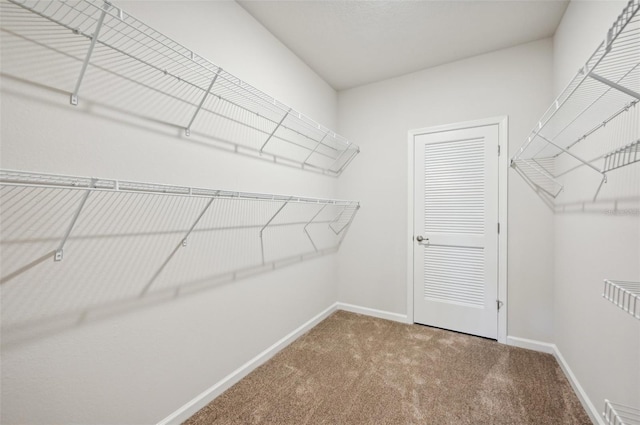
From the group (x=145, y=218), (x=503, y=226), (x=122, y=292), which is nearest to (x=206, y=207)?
(x=145, y=218)

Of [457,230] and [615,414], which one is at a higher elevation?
[457,230]

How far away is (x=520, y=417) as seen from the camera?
1.57 metres

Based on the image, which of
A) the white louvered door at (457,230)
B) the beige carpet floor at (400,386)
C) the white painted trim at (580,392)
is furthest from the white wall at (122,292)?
the white painted trim at (580,392)

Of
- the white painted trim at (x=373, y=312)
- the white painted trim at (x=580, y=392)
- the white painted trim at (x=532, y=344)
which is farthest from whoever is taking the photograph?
the white painted trim at (x=373, y=312)

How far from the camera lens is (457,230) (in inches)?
105

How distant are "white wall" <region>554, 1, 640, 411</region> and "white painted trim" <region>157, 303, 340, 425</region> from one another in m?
2.04

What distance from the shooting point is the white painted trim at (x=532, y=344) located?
2.25 meters

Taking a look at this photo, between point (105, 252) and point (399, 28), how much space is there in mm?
2517

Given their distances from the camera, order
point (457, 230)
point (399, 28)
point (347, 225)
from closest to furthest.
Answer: point (399, 28), point (457, 230), point (347, 225)

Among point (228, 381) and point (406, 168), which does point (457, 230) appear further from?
point (228, 381)

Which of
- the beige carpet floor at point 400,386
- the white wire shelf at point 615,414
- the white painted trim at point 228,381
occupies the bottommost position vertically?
the beige carpet floor at point 400,386

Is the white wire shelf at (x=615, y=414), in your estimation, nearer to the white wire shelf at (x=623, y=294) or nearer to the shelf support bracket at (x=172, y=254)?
the white wire shelf at (x=623, y=294)

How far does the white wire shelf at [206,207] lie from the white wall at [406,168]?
353 millimetres

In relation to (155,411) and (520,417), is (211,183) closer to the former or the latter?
(155,411)
